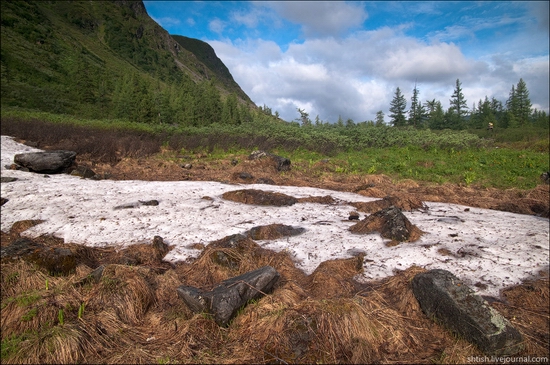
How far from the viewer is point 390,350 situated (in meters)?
2.67

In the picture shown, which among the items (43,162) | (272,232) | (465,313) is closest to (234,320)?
(465,313)

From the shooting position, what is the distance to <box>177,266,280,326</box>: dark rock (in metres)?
2.92

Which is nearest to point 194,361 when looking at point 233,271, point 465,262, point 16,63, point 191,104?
point 233,271

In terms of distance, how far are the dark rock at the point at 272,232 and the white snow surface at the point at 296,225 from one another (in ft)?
0.60

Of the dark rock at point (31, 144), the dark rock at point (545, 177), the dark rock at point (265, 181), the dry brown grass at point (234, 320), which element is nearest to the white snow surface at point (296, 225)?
the dry brown grass at point (234, 320)

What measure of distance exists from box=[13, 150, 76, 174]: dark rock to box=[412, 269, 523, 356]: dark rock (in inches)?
436

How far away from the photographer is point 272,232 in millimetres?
5547

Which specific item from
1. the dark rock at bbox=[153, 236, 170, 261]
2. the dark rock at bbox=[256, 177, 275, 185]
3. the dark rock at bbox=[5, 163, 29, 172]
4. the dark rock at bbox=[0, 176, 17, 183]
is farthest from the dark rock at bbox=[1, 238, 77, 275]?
the dark rock at bbox=[5, 163, 29, 172]

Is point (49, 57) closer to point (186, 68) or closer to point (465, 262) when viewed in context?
point (465, 262)

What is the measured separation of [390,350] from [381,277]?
1333 millimetres

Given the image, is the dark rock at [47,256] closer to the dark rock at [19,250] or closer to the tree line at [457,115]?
the dark rock at [19,250]

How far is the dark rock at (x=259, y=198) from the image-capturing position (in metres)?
7.56

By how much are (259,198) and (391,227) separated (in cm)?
349

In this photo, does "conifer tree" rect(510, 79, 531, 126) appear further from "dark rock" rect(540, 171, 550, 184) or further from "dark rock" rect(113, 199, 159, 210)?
"dark rock" rect(113, 199, 159, 210)
